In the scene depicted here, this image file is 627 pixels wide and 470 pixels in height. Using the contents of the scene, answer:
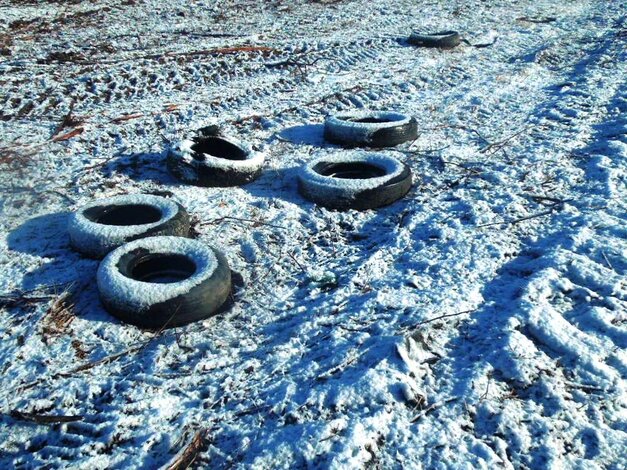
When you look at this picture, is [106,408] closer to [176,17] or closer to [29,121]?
[29,121]

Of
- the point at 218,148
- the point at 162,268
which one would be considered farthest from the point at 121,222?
the point at 218,148

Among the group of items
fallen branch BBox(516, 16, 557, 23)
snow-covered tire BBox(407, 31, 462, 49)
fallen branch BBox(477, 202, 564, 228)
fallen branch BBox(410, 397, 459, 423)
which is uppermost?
snow-covered tire BBox(407, 31, 462, 49)

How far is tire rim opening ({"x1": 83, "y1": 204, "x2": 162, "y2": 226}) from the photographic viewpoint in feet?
11.4

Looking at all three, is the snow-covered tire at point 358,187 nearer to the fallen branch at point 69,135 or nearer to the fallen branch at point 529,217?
the fallen branch at point 529,217

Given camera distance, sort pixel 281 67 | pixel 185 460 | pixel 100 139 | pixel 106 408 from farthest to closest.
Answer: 1. pixel 281 67
2. pixel 100 139
3. pixel 106 408
4. pixel 185 460

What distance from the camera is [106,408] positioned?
2.22m

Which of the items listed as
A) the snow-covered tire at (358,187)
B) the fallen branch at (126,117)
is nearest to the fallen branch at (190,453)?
the snow-covered tire at (358,187)

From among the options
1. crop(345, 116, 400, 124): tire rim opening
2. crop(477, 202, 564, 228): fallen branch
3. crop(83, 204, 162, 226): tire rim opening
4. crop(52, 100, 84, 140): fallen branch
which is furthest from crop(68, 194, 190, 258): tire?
crop(345, 116, 400, 124): tire rim opening

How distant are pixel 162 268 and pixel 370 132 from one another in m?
2.31

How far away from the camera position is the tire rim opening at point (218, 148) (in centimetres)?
438

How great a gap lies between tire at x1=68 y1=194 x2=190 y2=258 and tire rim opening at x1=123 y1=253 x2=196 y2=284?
20 centimetres

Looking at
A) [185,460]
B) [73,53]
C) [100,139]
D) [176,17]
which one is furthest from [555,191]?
[176,17]

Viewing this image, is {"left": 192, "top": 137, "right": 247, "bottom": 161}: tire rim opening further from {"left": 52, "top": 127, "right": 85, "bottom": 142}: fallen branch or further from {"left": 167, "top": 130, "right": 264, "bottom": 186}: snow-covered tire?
{"left": 52, "top": 127, "right": 85, "bottom": 142}: fallen branch

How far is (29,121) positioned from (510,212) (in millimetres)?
4136
